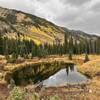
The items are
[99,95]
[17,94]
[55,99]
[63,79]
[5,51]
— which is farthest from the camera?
[5,51]

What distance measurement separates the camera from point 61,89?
55906mm

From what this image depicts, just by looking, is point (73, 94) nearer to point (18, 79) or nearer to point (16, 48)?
point (18, 79)

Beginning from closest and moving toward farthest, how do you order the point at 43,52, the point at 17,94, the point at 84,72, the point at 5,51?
the point at 17,94
the point at 84,72
the point at 5,51
the point at 43,52

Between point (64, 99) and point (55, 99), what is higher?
point (55, 99)

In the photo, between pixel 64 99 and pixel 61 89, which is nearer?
pixel 64 99

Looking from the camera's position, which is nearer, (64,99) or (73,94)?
(64,99)

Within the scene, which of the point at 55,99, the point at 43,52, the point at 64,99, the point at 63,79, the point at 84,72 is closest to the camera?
the point at 55,99

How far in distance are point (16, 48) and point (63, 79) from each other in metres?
113

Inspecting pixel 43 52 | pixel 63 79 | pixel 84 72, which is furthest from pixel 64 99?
pixel 43 52

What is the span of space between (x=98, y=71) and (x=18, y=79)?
A: 20.7 meters

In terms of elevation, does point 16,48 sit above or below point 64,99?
above

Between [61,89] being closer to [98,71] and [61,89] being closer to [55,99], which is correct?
[98,71]

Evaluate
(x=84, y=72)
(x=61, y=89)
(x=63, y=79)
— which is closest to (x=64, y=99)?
(x=61, y=89)

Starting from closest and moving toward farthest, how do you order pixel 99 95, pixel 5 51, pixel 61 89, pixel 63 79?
1. pixel 99 95
2. pixel 61 89
3. pixel 63 79
4. pixel 5 51
